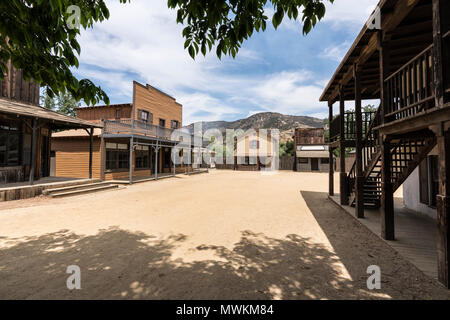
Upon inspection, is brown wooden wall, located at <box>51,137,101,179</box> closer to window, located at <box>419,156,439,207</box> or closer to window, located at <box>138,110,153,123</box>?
window, located at <box>138,110,153,123</box>

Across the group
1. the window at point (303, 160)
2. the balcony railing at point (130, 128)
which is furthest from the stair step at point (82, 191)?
the window at point (303, 160)

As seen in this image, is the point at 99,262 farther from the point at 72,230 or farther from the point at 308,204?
the point at 308,204

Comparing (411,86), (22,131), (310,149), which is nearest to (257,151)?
(310,149)

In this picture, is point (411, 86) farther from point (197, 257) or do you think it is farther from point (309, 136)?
point (309, 136)

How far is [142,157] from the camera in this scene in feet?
62.3

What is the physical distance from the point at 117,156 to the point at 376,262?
17.0 meters

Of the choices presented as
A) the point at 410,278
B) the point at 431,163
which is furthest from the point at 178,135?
the point at 410,278

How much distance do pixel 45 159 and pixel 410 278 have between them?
17.8m

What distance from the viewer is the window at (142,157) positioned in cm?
1825

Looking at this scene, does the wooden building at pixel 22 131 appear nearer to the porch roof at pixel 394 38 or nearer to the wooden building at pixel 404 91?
the porch roof at pixel 394 38

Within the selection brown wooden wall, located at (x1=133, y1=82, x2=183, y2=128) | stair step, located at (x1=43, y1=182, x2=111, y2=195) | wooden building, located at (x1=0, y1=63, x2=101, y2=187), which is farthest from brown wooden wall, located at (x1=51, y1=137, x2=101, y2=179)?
brown wooden wall, located at (x1=133, y1=82, x2=183, y2=128)

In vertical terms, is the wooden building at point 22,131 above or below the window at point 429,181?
above

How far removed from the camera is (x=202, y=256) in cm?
400

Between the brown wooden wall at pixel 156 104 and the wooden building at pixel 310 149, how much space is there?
18730 millimetres
